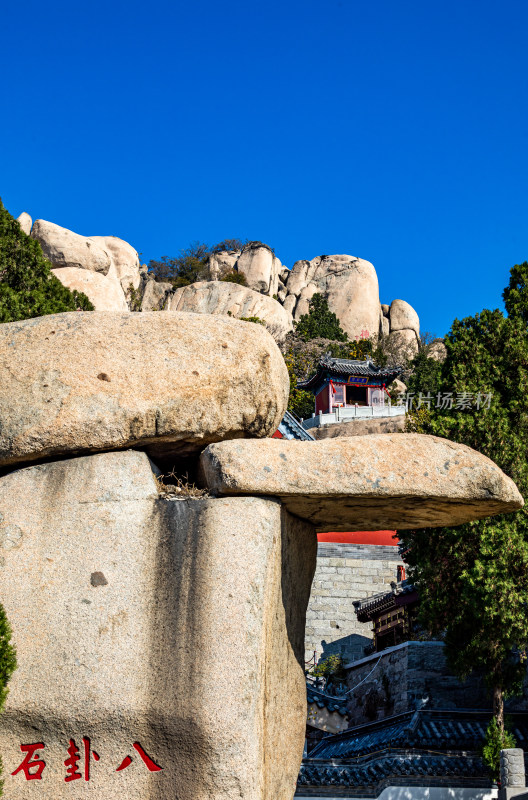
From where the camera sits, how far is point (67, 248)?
99.9ft

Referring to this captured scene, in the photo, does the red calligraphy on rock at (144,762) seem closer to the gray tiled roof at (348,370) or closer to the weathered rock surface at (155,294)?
the gray tiled roof at (348,370)

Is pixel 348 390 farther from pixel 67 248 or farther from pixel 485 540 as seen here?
pixel 485 540

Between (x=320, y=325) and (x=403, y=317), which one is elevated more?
(x=403, y=317)

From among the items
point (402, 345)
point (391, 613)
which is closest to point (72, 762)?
point (391, 613)

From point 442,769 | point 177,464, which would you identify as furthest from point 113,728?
point 442,769

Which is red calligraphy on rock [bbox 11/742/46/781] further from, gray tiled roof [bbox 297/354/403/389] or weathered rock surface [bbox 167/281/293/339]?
weathered rock surface [bbox 167/281/293/339]

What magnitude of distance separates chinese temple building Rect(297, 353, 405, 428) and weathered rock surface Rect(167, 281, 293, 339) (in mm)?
8914

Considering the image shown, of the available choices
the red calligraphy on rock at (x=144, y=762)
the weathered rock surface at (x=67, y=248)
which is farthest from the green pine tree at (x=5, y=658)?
the weathered rock surface at (x=67, y=248)

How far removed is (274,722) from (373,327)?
146 feet

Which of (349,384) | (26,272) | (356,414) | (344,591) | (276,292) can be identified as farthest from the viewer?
(276,292)

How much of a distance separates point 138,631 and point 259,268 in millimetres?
45954

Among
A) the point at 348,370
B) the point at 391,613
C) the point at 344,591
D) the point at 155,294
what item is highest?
the point at 155,294

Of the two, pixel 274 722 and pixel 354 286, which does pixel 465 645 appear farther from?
pixel 354 286

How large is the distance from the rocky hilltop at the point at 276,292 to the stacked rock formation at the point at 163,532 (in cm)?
3285
